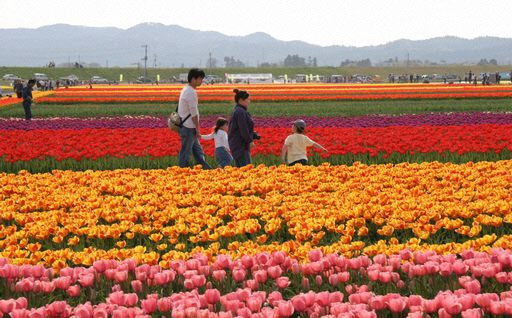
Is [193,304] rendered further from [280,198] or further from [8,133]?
[8,133]

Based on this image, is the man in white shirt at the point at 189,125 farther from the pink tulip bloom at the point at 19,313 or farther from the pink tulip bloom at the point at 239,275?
the pink tulip bloom at the point at 19,313

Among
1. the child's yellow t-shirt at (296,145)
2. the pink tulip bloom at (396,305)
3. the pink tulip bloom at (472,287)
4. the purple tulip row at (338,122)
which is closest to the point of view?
the pink tulip bloom at (396,305)

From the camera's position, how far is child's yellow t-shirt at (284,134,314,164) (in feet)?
45.9

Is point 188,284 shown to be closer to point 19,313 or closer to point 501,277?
point 19,313

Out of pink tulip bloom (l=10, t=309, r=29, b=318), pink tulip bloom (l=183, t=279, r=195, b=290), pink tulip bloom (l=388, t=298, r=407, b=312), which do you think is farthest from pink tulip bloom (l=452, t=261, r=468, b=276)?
pink tulip bloom (l=10, t=309, r=29, b=318)

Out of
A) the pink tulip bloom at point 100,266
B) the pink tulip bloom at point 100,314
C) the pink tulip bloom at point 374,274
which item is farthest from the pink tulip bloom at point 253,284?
the pink tulip bloom at point 100,266

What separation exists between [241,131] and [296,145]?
43.5 inches

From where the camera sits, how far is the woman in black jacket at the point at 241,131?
1385 cm

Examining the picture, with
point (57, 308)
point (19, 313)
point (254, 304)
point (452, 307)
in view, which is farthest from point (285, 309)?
point (19, 313)

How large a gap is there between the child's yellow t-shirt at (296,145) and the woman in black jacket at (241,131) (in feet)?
2.16

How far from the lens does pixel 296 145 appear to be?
14070 mm

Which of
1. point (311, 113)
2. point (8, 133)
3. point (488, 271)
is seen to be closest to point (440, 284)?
point (488, 271)

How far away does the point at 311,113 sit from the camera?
111 ft

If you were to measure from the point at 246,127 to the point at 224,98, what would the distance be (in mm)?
36485
